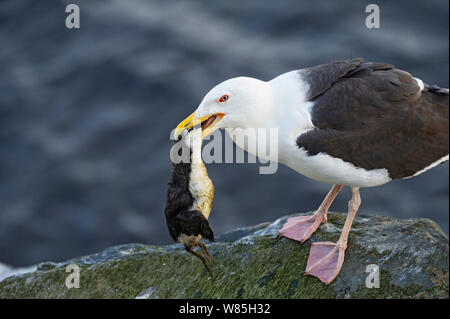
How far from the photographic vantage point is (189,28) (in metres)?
13.8

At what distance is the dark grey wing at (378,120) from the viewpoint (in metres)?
6.20

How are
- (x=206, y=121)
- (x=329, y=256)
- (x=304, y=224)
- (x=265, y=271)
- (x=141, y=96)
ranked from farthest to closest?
(x=141, y=96), (x=304, y=224), (x=265, y=271), (x=329, y=256), (x=206, y=121)

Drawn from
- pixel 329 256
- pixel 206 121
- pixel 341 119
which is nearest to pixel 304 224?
pixel 329 256

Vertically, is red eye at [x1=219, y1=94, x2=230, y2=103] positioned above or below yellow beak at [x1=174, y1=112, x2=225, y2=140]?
above

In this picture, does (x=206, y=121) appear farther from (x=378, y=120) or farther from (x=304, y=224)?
(x=304, y=224)

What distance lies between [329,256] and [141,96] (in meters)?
7.07

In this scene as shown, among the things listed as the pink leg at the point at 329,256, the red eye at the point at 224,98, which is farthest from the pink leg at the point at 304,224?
the red eye at the point at 224,98

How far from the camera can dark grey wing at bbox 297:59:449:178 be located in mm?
6203

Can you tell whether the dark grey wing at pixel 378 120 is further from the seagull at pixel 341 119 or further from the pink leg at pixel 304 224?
the pink leg at pixel 304 224

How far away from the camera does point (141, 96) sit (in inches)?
499

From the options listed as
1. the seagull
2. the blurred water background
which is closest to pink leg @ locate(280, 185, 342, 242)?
the seagull

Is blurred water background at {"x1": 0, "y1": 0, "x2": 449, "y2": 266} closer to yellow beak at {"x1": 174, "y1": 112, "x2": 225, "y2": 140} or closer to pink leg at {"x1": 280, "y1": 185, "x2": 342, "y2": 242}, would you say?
pink leg at {"x1": 280, "y1": 185, "x2": 342, "y2": 242}

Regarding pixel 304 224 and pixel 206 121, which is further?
pixel 304 224
